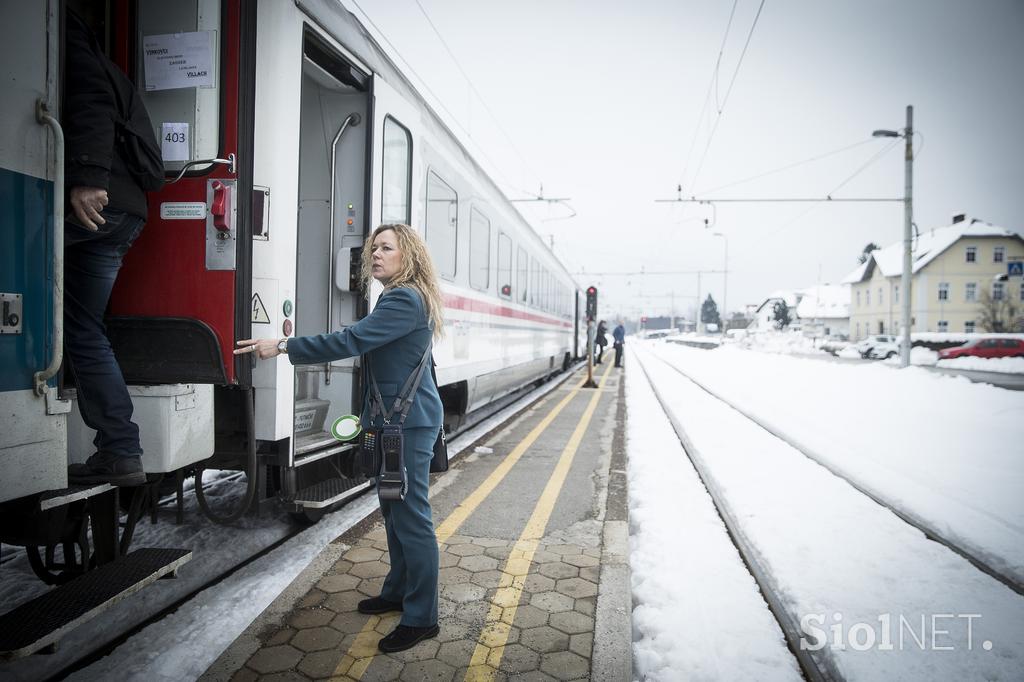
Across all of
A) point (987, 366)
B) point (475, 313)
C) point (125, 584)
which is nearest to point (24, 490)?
point (125, 584)

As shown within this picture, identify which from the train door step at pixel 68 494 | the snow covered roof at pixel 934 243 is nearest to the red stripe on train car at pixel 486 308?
the train door step at pixel 68 494

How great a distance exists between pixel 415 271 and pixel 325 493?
1797mm

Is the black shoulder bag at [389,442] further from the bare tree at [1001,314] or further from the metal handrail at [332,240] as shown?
the bare tree at [1001,314]

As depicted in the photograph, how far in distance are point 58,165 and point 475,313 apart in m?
4.78

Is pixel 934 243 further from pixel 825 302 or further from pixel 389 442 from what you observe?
pixel 389 442

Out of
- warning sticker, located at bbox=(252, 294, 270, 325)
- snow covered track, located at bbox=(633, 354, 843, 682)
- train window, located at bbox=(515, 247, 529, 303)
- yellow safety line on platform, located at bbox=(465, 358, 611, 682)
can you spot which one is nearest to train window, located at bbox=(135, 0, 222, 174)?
warning sticker, located at bbox=(252, 294, 270, 325)

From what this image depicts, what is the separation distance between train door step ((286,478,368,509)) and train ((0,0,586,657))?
19 millimetres

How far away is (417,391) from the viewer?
2582 mm

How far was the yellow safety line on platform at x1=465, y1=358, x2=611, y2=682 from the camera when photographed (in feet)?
8.20

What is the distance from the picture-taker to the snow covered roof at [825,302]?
73.6 meters

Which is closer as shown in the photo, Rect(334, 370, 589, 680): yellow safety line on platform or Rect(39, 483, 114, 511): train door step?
Rect(39, 483, 114, 511): train door step

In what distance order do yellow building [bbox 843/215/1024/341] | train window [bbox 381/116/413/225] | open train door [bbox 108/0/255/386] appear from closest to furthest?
open train door [bbox 108/0/255/386] < train window [bbox 381/116/413/225] < yellow building [bbox 843/215/1024/341]

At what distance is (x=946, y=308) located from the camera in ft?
148

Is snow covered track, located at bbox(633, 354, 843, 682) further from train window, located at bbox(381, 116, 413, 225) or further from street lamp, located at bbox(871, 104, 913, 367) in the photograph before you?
street lamp, located at bbox(871, 104, 913, 367)
